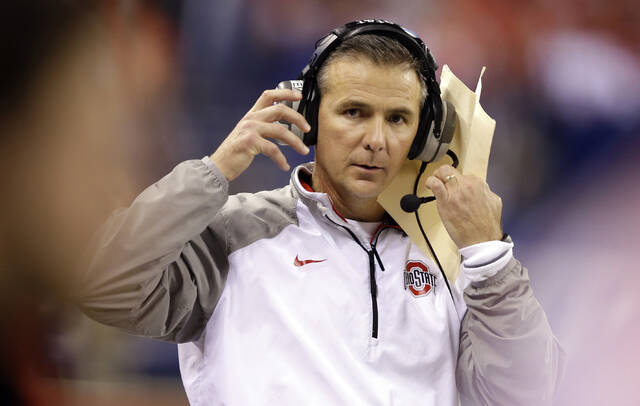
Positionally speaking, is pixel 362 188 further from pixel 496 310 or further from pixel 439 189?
pixel 496 310

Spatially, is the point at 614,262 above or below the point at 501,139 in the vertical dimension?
below

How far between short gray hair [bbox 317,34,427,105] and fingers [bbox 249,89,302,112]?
185mm

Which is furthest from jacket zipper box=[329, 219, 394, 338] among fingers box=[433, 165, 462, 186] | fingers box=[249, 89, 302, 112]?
fingers box=[249, 89, 302, 112]

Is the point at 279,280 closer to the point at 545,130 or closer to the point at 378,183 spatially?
the point at 378,183

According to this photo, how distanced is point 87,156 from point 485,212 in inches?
37.4

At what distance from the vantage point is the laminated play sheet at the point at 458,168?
5.16 ft

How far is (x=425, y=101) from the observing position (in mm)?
1577

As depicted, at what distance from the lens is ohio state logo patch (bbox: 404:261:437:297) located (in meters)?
1.53

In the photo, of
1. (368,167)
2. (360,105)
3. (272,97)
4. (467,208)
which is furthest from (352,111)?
(467,208)

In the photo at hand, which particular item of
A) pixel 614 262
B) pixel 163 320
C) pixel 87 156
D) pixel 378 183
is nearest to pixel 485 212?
pixel 378 183

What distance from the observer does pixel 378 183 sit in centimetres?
151

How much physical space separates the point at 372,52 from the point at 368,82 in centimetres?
8

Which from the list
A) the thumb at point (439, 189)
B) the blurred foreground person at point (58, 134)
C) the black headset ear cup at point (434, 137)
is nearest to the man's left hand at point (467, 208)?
the thumb at point (439, 189)

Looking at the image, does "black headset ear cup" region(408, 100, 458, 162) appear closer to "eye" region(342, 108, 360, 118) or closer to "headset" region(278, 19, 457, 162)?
"headset" region(278, 19, 457, 162)
